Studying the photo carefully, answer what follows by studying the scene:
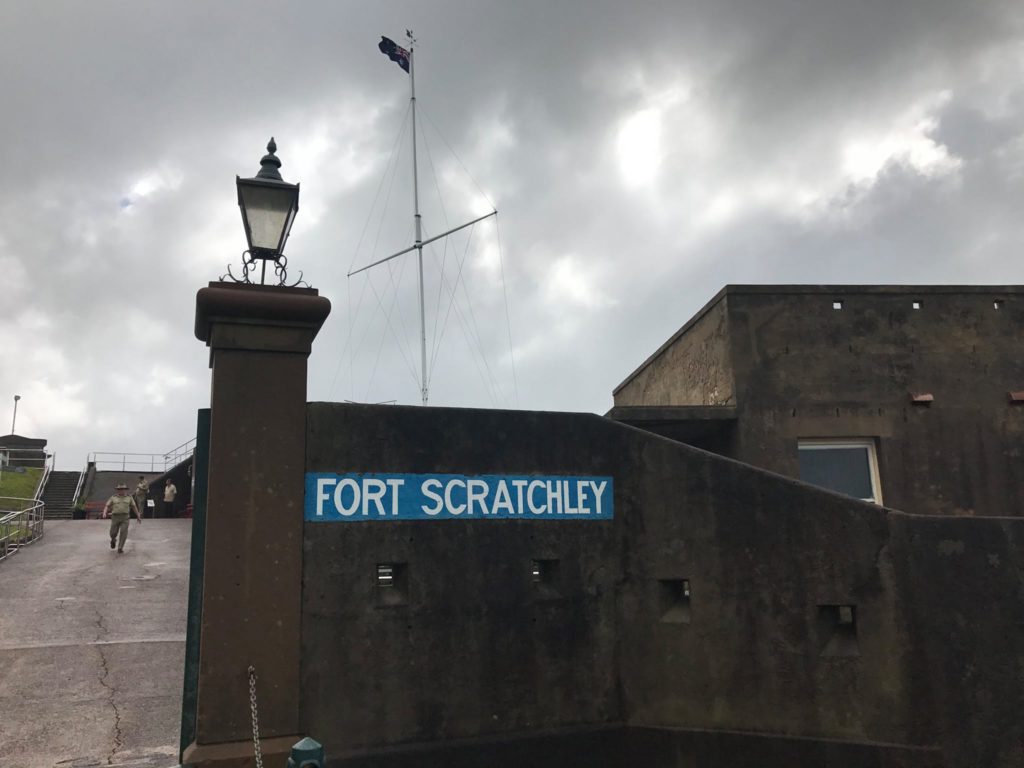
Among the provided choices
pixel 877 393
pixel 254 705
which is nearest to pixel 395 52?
pixel 877 393

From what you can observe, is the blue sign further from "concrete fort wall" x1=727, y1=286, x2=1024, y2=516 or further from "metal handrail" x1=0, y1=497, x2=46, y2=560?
"metal handrail" x1=0, y1=497, x2=46, y2=560

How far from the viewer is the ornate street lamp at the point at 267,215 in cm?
660

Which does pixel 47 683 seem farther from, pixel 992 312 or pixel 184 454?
pixel 184 454

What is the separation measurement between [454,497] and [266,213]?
287 cm

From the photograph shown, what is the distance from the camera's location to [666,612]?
7.35 metres

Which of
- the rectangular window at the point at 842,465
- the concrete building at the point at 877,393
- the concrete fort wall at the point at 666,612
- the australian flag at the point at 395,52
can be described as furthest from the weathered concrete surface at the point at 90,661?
the australian flag at the point at 395,52

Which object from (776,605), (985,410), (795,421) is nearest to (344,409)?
(776,605)

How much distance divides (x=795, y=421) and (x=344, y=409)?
7.04 metres

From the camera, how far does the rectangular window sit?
36.7 ft

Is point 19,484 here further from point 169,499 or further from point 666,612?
point 666,612

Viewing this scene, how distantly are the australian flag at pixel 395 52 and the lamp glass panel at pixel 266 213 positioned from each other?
22339 mm

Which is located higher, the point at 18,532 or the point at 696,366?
the point at 696,366

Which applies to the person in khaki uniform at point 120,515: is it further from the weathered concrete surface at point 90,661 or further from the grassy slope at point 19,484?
the grassy slope at point 19,484

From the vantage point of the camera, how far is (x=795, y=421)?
11.1 metres
